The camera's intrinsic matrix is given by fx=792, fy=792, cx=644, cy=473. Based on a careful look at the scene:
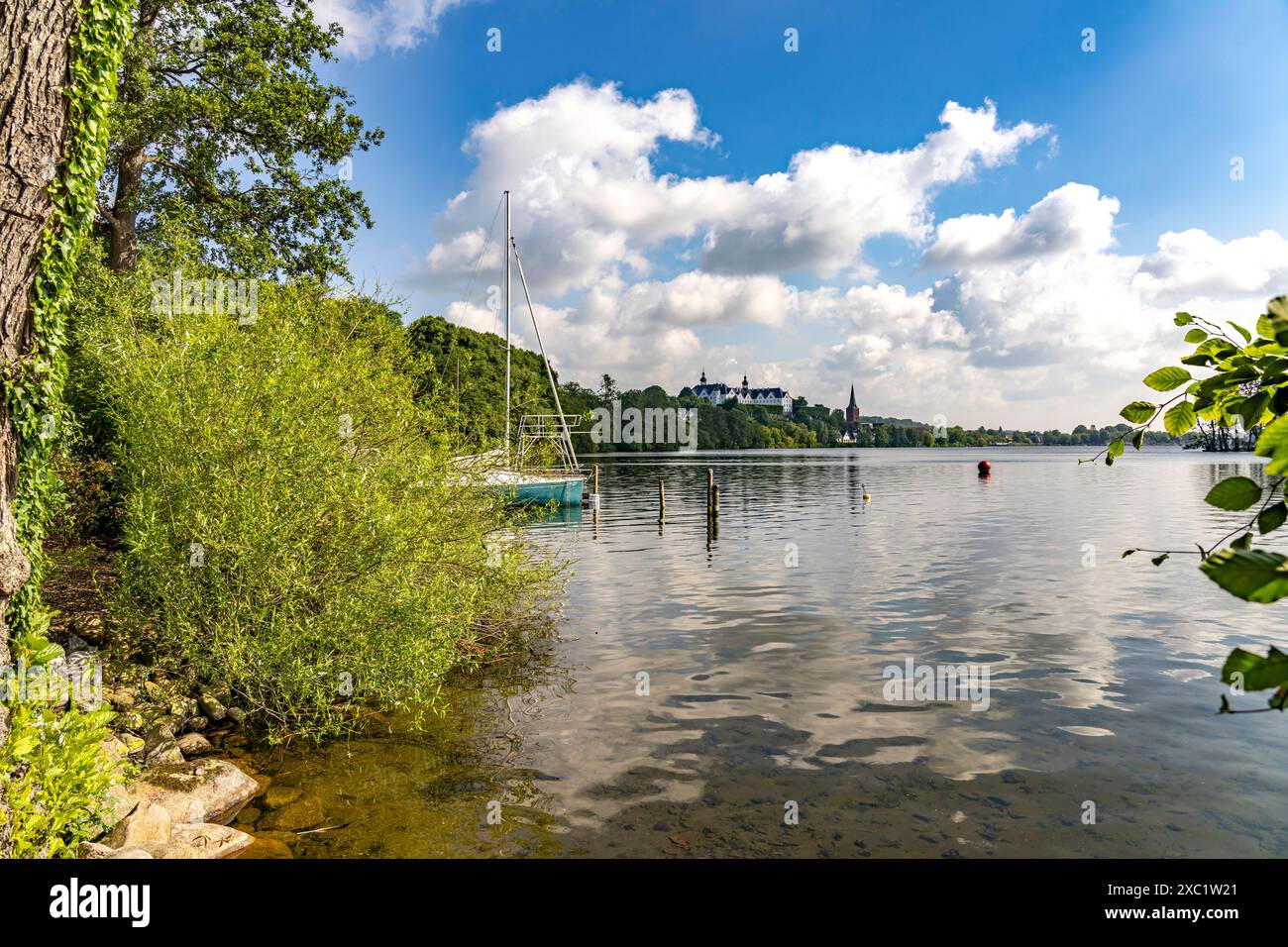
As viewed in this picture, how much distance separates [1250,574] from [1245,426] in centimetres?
74

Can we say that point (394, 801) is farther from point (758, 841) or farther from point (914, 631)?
point (914, 631)

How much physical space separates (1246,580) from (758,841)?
8.33m

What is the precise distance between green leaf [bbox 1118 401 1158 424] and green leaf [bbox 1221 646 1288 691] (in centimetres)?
119

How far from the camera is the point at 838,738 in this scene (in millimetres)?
11656

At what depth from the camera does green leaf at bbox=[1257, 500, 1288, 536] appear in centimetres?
159

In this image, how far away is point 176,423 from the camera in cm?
1090

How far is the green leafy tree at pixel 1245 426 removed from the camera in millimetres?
1207

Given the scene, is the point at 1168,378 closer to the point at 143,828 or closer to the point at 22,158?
the point at 22,158

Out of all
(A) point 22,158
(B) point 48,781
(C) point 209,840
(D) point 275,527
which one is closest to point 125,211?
(D) point 275,527

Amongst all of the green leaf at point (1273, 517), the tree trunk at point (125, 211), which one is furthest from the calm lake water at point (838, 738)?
the tree trunk at point (125, 211)

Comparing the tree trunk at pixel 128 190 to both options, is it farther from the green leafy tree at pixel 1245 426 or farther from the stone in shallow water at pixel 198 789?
the green leafy tree at pixel 1245 426
